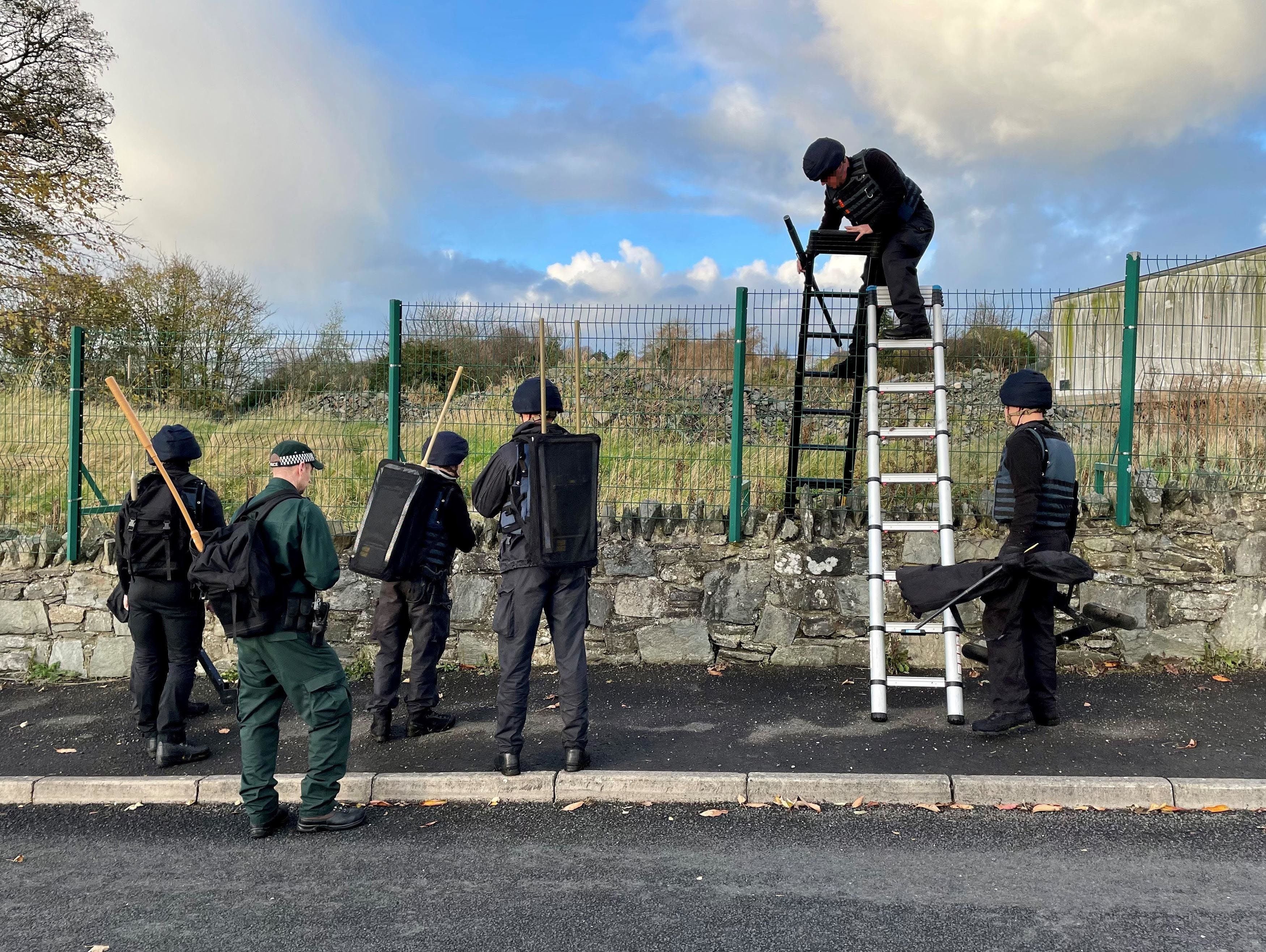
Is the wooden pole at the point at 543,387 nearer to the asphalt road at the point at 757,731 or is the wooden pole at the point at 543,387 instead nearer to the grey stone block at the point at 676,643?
the asphalt road at the point at 757,731

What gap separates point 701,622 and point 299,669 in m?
3.52

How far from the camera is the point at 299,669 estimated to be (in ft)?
14.4

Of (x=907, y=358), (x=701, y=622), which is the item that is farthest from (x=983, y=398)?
(x=701, y=622)

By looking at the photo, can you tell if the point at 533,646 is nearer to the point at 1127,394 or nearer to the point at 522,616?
the point at 522,616

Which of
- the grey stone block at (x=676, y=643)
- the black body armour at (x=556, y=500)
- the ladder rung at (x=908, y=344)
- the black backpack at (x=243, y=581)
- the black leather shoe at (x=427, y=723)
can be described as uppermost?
the ladder rung at (x=908, y=344)

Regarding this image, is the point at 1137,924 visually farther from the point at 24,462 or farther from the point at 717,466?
the point at 24,462

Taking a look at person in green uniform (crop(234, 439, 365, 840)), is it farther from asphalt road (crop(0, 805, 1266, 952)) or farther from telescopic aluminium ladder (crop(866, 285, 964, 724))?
telescopic aluminium ladder (crop(866, 285, 964, 724))

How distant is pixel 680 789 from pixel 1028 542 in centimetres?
249

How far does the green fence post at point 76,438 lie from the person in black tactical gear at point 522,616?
4542 mm

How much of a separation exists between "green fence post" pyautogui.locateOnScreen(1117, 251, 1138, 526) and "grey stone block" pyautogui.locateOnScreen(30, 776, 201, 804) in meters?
6.70

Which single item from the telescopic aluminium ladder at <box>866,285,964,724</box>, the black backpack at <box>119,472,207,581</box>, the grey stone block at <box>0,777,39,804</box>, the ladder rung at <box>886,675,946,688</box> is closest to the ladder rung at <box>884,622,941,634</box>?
the telescopic aluminium ladder at <box>866,285,964,724</box>

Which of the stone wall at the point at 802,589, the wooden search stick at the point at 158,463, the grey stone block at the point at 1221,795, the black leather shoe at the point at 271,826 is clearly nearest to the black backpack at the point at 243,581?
the wooden search stick at the point at 158,463

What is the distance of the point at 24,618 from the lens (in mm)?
7539

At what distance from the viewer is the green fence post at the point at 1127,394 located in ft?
22.9
